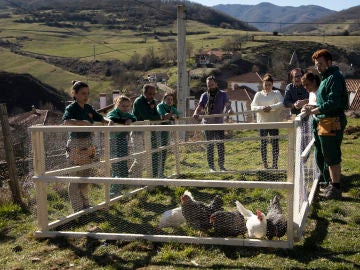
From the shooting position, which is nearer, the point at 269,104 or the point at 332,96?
the point at 332,96

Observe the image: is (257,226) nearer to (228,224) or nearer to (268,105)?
(228,224)

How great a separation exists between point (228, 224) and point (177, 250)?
0.63 m

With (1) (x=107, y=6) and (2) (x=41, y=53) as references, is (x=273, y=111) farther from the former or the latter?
(1) (x=107, y=6)

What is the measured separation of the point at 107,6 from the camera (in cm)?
16750

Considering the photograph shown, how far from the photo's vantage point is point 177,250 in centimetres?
501

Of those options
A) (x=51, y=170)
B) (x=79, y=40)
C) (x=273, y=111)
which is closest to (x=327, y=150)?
(x=273, y=111)

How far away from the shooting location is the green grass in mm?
4602

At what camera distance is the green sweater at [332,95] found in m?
5.89

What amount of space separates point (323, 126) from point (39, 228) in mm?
3913

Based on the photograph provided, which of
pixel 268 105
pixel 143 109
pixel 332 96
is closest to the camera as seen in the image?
pixel 332 96

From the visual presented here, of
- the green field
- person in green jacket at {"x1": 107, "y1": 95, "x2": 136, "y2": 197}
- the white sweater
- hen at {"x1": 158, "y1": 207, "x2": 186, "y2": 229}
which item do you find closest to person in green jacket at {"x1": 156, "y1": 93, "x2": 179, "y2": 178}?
person in green jacket at {"x1": 107, "y1": 95, "x2": 136, "y2": 197}

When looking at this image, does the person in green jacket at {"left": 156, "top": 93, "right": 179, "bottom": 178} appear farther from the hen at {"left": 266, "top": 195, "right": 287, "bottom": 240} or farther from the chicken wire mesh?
the hen at {"left": 266, "top": 195, "right": 287, "bottom": 240}

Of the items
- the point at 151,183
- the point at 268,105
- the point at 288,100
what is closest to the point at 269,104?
the point at 268,105

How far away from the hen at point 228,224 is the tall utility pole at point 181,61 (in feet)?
37.5
